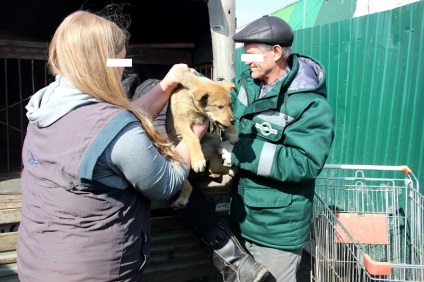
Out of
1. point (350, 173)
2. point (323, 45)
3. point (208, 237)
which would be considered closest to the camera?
point (208, 237)

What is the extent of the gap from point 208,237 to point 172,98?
95 cm

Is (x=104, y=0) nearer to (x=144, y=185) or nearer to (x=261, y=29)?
(x=261, y=29)

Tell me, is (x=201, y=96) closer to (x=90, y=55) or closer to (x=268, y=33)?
(x=268, y=33)

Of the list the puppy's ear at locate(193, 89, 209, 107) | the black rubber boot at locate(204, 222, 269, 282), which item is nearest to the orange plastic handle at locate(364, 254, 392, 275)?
the black rubber boot at locate(204, 222, 269, 282)

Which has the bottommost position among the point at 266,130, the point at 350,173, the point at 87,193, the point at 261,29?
the point at 350,173

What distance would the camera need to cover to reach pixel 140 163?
58.5 inches

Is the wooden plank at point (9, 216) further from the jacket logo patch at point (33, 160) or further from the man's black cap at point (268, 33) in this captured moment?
the man's black cap at point (268, 33)

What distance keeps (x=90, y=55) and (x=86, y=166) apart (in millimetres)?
422

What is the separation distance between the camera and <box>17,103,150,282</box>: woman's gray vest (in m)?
1.47

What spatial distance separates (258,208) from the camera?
7.45 ft

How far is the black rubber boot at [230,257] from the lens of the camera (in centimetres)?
230

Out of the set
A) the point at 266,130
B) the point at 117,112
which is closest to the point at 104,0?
the point at 266,130

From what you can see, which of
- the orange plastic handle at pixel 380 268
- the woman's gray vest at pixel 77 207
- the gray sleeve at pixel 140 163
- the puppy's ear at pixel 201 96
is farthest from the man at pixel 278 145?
the woman's gray vest at pixel 77 207

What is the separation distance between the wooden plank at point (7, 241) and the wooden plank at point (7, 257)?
24 millimetres
